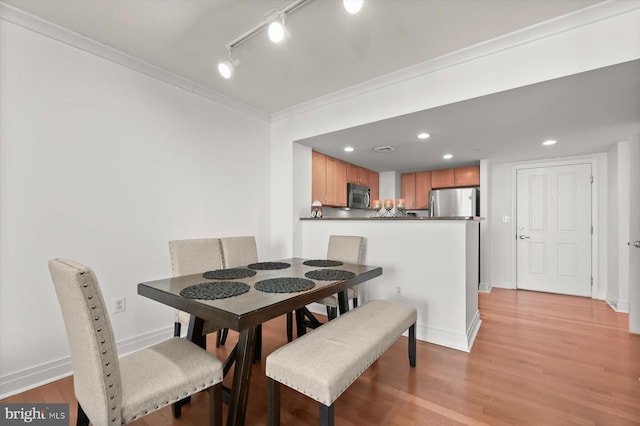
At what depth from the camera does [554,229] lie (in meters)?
4.28

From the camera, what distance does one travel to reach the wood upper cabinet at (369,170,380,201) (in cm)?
545

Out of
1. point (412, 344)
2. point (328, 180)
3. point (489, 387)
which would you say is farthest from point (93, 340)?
point (328, 180)

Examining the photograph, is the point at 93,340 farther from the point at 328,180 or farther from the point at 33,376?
the point at 328,180

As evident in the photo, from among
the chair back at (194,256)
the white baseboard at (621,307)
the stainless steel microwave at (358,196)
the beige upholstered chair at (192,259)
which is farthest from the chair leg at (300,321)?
the white baseboard at (621,307)

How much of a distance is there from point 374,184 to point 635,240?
3.56 metres

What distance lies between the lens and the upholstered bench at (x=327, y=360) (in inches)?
48.4

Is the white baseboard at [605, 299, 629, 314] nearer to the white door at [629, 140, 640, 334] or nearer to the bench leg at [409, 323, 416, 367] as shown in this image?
the white door at [629, 140, 640, 334]

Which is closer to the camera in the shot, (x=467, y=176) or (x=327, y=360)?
(x=327, y=360)

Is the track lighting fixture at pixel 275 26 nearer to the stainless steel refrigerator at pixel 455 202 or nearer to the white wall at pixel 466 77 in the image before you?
the white wall at pixel 466 77

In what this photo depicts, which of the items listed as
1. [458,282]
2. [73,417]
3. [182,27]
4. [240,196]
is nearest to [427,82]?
[458,282]

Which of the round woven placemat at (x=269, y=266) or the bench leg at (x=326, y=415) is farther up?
the round woven placemat at (x=269, y=266)

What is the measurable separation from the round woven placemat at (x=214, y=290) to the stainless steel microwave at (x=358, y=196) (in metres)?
3.20

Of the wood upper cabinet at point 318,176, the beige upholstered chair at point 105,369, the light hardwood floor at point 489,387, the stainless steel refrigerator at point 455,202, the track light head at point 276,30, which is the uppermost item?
the track light head at point 276,30

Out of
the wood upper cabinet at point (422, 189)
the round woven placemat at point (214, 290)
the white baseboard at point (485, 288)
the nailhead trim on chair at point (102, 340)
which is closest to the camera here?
the nailhead trim on chair at point (102, 340)
